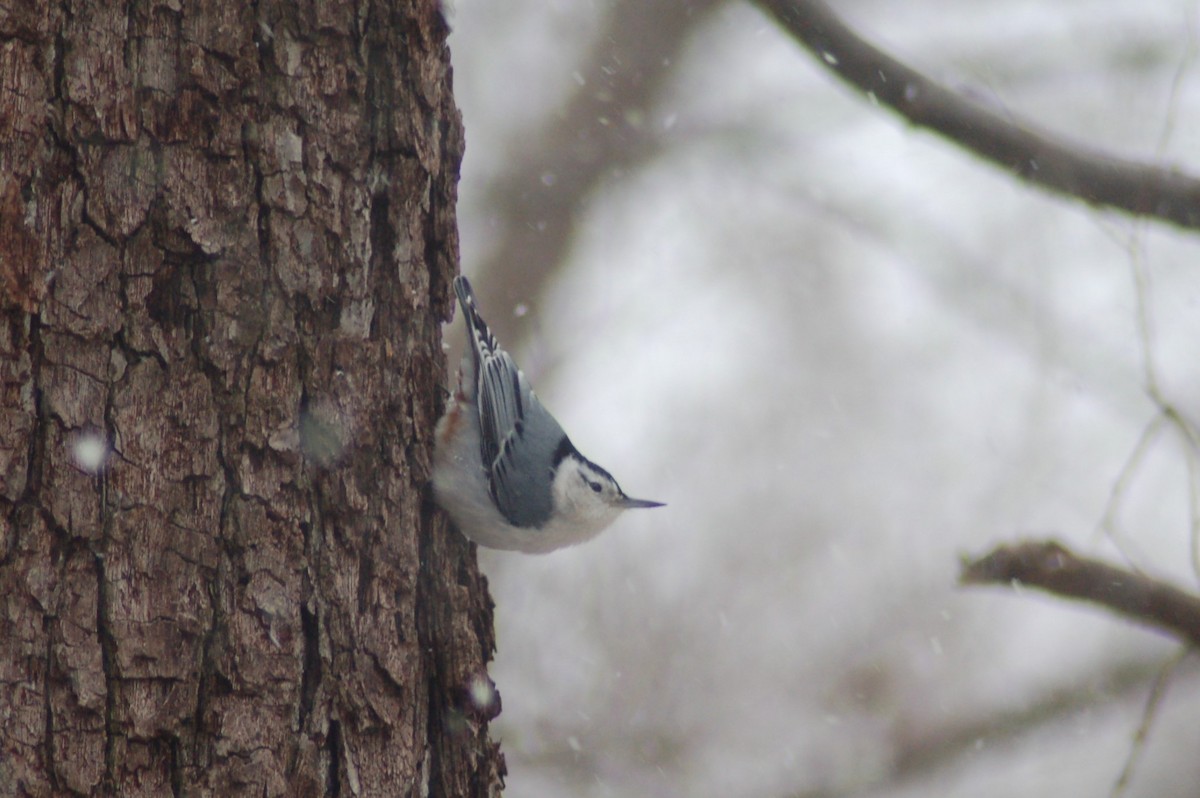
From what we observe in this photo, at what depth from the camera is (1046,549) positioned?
217cm

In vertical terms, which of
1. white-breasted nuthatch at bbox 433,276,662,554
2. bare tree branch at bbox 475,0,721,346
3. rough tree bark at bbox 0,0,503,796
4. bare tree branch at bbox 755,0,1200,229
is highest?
bare tree branch at bbox 475,0,721,346

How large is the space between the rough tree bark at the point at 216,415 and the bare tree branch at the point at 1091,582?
1106 millimetres

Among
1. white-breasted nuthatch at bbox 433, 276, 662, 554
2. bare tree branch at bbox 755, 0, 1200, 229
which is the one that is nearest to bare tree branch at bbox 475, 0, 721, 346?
white-breasted nuthatch at bbox 433, 276, 662, 554

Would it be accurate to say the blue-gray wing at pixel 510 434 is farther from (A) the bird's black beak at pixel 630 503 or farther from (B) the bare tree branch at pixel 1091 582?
(B) the bare tree branch at pixel 1091 582

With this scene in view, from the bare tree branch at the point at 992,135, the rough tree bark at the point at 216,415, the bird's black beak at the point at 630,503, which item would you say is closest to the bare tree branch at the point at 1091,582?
the bare tree branch at the point at 992,135

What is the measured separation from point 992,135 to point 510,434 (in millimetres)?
1337

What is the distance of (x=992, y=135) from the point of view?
2416 millimetres

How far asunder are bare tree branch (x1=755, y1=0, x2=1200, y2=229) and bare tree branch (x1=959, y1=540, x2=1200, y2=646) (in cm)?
85

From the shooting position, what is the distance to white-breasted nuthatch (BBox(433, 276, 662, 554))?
2.11 m

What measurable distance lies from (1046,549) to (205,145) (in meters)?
1.78

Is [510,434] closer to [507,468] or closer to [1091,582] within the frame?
[507,468]

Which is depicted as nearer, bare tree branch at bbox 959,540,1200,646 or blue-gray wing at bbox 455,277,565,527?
bare tree branch at bbox 959,540,1200,646

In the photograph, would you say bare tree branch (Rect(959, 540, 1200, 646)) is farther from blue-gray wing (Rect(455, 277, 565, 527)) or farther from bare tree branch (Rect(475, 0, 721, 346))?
bare tree branch (Rect(475, 0, 721, 346))

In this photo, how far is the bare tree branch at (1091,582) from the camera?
2150 millimetres
